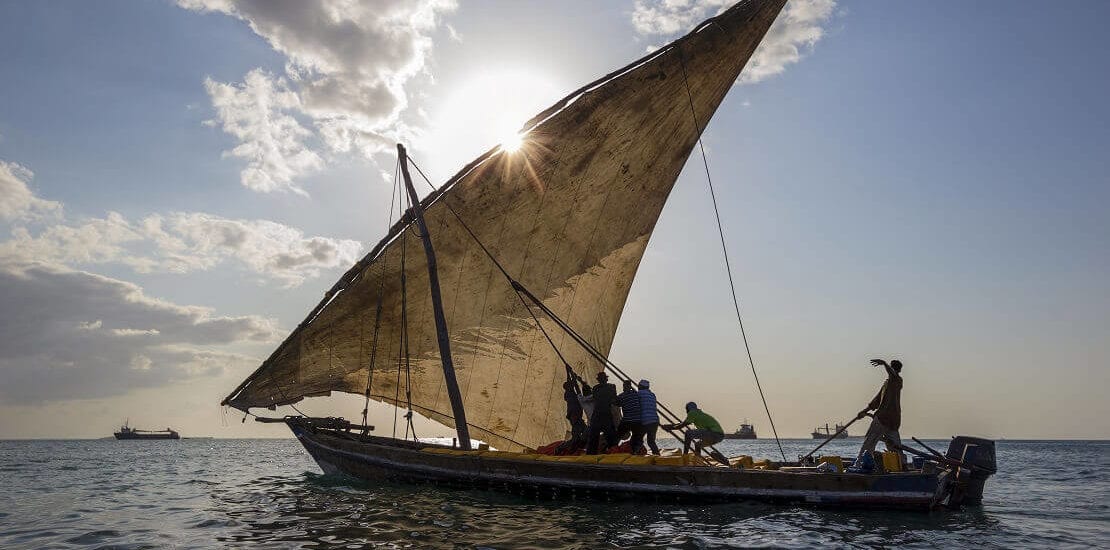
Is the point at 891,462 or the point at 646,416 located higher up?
the point at 646,416

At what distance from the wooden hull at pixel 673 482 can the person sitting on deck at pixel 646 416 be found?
1307 mm

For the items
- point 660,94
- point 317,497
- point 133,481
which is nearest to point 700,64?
point 660,94

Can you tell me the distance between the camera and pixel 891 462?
12.8m

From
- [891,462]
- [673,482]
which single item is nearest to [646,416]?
[673,482]

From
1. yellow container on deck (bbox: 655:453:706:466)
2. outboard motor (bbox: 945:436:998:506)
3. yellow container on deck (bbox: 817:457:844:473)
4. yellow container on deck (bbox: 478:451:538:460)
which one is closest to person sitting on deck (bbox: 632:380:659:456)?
yellow container on deck (bbox: 655:453:706:466)

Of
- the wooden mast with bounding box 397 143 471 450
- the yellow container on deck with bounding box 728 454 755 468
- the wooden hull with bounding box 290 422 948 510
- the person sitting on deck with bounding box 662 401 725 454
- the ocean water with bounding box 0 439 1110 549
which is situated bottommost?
the ocean water with bounding box 0 439 1110 549

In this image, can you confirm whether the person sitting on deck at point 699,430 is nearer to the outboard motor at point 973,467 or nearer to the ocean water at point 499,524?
the ocean water at point 499,524

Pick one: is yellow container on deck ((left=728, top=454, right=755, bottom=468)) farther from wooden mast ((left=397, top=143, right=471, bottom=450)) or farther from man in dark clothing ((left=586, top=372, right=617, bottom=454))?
wooden mast ((left=397, top=143, right=471, bottom=450))

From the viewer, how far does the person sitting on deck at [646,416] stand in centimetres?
1455

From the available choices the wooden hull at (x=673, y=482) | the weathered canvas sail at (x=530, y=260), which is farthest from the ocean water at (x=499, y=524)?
the weathered canvas sail at (x=530, y=260)

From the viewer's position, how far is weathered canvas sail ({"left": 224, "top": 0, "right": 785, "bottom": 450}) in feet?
55.6

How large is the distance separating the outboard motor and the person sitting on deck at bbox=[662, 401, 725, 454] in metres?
4.80

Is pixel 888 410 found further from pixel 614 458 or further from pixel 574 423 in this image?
pixel 574 423

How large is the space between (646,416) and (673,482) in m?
1.76
